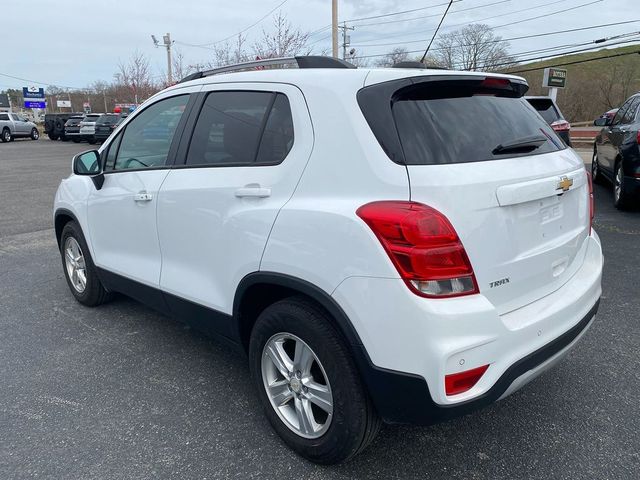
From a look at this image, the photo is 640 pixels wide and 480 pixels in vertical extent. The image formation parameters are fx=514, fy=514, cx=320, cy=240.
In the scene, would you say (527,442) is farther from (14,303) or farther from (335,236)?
(14,303)

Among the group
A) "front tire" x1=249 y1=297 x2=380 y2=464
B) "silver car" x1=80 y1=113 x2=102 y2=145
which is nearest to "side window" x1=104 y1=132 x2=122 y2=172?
"front tire" x1=249 y1=297 x2=380 y2=464

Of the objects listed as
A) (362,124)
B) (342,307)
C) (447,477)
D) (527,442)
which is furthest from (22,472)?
(527,442)

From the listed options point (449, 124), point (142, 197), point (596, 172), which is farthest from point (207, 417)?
point (596, 172)

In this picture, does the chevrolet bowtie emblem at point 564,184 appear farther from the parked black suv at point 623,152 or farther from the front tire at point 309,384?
the parked black suv at point 623,152

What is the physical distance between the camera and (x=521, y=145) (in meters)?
2.38

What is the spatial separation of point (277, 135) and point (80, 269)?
2776mm

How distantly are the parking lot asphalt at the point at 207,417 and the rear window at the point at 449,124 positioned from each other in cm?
143

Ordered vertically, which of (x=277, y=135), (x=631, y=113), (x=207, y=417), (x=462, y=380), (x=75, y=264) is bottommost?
(x=207, y=417)

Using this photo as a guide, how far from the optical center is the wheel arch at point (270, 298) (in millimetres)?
2105

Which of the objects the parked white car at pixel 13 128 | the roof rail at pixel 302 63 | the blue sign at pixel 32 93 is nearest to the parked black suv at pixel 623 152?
the roof rail at pixel 302 63

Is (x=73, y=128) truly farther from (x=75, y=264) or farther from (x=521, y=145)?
(x=521, y=145)

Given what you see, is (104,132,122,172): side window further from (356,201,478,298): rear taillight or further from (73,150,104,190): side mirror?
(356,201,478,298): rear taillight

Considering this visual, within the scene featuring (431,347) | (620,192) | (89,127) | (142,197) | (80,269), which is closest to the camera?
(431,347)

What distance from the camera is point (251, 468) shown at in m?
2.43
